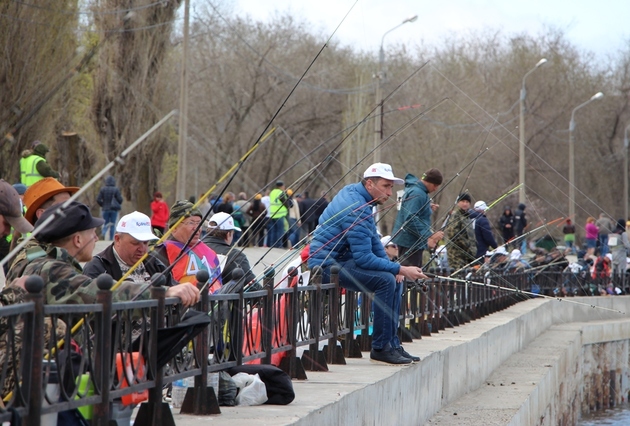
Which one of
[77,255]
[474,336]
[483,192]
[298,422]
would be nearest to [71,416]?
[77,255]

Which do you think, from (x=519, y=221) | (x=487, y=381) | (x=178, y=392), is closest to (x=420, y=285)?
(x=487, y=381)

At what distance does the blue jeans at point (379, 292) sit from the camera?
28.7 ft

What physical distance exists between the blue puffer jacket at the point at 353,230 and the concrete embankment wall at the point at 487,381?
2.81ft

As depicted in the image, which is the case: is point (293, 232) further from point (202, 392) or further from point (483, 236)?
point (483, 236)

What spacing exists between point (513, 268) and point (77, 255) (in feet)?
55.5

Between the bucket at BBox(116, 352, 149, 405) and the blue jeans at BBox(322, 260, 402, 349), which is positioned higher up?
the blue jeans at BBox(322, 260, 402, 349)

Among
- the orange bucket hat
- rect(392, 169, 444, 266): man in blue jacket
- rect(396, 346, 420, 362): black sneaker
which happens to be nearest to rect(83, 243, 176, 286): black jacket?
the orange bucket hat

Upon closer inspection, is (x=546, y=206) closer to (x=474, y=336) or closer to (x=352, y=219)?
(x=474, y=336)

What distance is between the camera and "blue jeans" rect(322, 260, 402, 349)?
344 inches

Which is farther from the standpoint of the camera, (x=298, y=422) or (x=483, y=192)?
(x=483, y=192)

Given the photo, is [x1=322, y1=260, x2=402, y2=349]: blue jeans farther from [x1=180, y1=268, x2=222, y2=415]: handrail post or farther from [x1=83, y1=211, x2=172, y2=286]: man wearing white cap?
[x1=180, y1=268, x2=222, y2=415]: handrail post

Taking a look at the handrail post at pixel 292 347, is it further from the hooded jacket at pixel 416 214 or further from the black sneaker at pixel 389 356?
the hooded jacket at pixel 416 214

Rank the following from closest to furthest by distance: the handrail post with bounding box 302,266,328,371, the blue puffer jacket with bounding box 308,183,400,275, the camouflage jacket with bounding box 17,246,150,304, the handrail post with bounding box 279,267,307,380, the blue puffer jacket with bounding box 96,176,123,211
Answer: the camouflage jacket with bounding box 17,246,150,304
the handrail post with bounding box 279,267,307,380
the handrail post with bounding box 302,266,328,371
the blue puffer jacket with bounding box 308,183,400,275
the blue puffer jacket with bounding box 96,176,123,211

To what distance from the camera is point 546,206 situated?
48.7 metres
